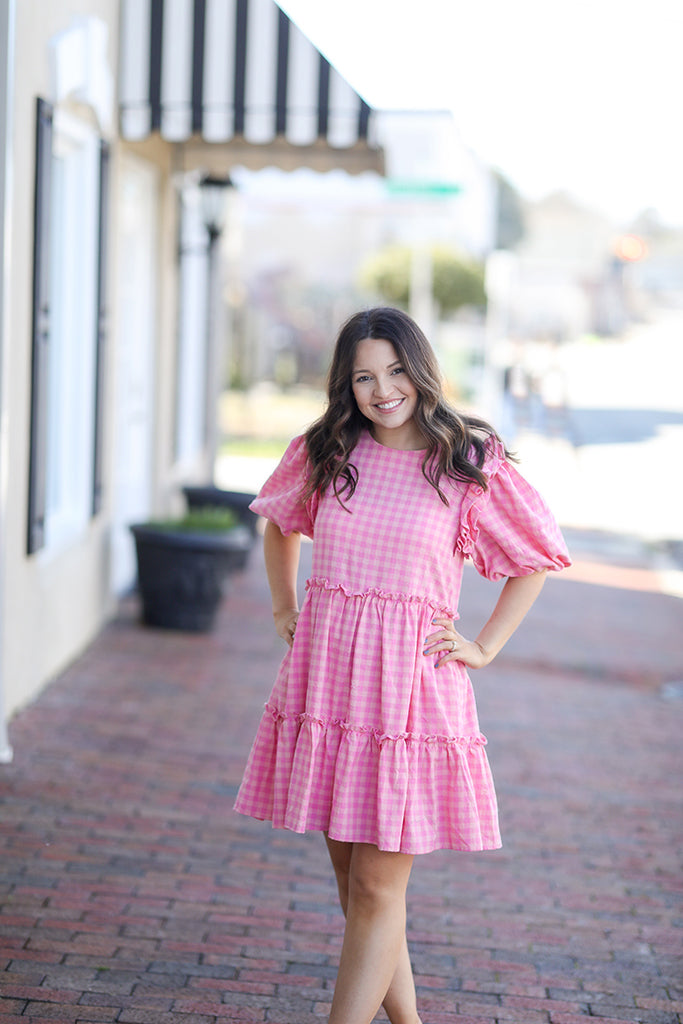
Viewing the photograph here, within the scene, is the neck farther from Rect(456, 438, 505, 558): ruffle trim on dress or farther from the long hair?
Rect(456, 438, 505, 558): ruffle trim on dress

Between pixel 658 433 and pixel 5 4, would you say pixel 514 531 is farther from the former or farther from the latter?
pixel 658 433

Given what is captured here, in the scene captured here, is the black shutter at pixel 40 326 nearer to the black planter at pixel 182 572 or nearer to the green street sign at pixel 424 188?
the black planter at pixel 182 572

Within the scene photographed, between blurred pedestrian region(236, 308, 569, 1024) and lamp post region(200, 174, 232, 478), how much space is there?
6.83 m

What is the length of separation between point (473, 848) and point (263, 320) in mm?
23247

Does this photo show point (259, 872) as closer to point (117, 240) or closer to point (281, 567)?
point (281, 567)

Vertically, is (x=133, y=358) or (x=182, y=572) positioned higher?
(x=133, y=358)

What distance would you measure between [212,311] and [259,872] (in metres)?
7.32

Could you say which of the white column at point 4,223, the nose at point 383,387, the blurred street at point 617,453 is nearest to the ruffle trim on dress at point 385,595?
the nose at point 383,387

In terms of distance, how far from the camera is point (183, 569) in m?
6.83

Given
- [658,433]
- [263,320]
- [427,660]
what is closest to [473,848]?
[427,660]

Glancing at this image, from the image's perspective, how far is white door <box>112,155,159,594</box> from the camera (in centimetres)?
738

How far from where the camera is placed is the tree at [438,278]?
31047mm

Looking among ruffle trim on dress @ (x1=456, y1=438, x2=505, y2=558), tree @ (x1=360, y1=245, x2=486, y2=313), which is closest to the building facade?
ruffle trim on dress @ (x1=456, y1=438, x2=505, y2=558)

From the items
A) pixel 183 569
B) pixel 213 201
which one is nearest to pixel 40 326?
pixel 183 569
